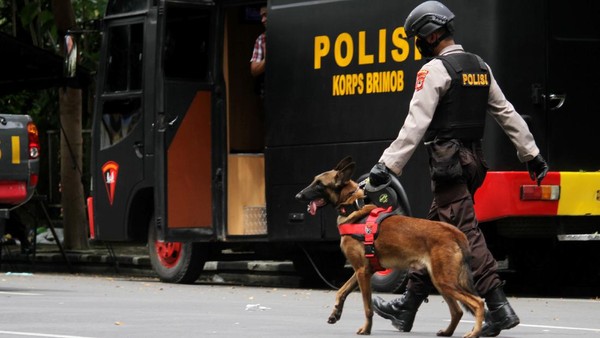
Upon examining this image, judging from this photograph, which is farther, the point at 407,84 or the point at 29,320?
the point at 407,84

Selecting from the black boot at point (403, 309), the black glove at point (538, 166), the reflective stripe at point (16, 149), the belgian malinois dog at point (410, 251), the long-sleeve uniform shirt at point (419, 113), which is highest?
the long-sleeve uniform shirt at point (419, 113)

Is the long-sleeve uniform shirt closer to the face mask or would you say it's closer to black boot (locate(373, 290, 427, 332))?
the face mask

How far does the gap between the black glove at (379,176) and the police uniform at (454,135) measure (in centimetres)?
6

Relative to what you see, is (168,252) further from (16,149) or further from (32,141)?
(16,149)

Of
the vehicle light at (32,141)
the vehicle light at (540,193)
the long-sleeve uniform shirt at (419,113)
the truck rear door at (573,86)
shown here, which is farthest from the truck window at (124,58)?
the long-sleeve uniform shirt at (419,113)

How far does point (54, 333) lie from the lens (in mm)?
8836

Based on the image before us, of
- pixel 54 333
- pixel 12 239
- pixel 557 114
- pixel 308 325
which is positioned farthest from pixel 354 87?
pixel 12 239

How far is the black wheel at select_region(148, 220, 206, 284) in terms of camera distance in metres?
15.7

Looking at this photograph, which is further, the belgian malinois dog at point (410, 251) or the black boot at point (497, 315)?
the black boot at point (497, 315)

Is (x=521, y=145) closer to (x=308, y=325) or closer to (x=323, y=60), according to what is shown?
(x=308, y=325)

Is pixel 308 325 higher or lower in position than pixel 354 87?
lower

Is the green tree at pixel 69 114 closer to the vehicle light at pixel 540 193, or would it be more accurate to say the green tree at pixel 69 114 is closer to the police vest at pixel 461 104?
the vehicle light at pixel 540 193

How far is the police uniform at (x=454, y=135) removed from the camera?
875 centimetres

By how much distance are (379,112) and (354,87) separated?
0.38 meters
